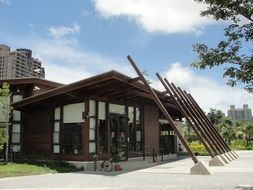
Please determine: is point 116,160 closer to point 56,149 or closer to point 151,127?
point 56,149

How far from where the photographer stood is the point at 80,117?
2245 cm

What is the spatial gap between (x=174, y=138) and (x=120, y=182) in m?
21.8

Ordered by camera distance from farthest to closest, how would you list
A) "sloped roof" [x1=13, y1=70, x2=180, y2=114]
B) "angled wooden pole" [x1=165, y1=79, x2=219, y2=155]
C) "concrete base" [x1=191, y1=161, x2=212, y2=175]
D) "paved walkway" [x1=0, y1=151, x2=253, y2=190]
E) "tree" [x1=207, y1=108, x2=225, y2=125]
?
"tree" [x1=207, y1=108, x2=225, y2=125] < "angled wooden pole" [x1=165, y1=79, x2=219, y2=155] < "sloped roof" [x1=13, y1=70, x2=180, y2=114] < "concrete base" [x1=191, y1=161, x2=212, y2=175] < "paved walkway" [x1=0, y1=151, x2=253, y2=190]

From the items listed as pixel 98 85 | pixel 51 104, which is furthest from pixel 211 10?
pixel 51 104

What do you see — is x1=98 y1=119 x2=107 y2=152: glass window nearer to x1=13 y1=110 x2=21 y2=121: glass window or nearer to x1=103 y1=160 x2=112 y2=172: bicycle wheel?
x1=103 y1=160 x2=112 y2=172: bicycle wheel

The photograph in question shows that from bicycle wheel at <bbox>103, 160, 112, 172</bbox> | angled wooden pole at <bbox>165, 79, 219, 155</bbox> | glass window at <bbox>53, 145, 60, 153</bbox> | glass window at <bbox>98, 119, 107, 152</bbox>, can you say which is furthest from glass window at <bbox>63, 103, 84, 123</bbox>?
angled wooden pole at <bbox>165, 79, 219, 155</bbox>

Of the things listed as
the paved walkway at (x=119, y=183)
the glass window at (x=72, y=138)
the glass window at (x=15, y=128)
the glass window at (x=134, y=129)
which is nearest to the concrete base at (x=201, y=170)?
→ the paved walkway at (x=119, y=183)

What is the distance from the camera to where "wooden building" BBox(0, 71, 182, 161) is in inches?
861

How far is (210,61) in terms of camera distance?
40.1 feet

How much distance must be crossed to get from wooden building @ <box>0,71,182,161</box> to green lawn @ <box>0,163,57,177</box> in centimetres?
233

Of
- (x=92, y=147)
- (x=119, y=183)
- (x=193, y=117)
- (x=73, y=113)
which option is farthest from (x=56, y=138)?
(x=119, y=183)

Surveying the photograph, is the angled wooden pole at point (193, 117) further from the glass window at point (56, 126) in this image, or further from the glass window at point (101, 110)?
the glass window at point (56, 126)

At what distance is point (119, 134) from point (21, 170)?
24.3 ft

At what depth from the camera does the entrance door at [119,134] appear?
24.2 metres
